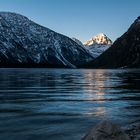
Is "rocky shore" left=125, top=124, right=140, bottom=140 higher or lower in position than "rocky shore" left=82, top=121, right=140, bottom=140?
lower

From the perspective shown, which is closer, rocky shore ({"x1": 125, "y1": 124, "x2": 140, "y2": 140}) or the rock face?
the rock face

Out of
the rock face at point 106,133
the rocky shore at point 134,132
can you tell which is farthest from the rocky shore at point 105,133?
the rocky shore at point 134,132

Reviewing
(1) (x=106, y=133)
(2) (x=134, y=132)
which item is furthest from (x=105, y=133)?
(2) (x=134, y=132)

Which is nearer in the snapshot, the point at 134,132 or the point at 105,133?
the point at 105,133

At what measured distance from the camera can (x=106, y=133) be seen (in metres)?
13.4

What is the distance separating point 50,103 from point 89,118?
938cm

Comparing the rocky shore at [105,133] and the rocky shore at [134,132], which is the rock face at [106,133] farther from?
the rocky shore at [134,132]

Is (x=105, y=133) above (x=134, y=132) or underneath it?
above

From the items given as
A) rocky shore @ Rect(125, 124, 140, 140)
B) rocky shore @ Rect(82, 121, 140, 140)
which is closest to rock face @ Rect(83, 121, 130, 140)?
rocky shore @ Rect(82, 121, 140, 140)

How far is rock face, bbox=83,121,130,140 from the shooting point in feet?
43.4

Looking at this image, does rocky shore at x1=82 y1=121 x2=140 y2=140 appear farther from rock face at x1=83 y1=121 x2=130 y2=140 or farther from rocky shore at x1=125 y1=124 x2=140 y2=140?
rocky shore at x1=125 y1=124 x2=140 y2=140

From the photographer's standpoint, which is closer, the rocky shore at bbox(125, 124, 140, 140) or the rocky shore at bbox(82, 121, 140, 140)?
the rocky shore at bbox(82, 121, 140, 140)

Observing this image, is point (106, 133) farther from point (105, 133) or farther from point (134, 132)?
point (134, 132)

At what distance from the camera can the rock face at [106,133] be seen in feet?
43.4
